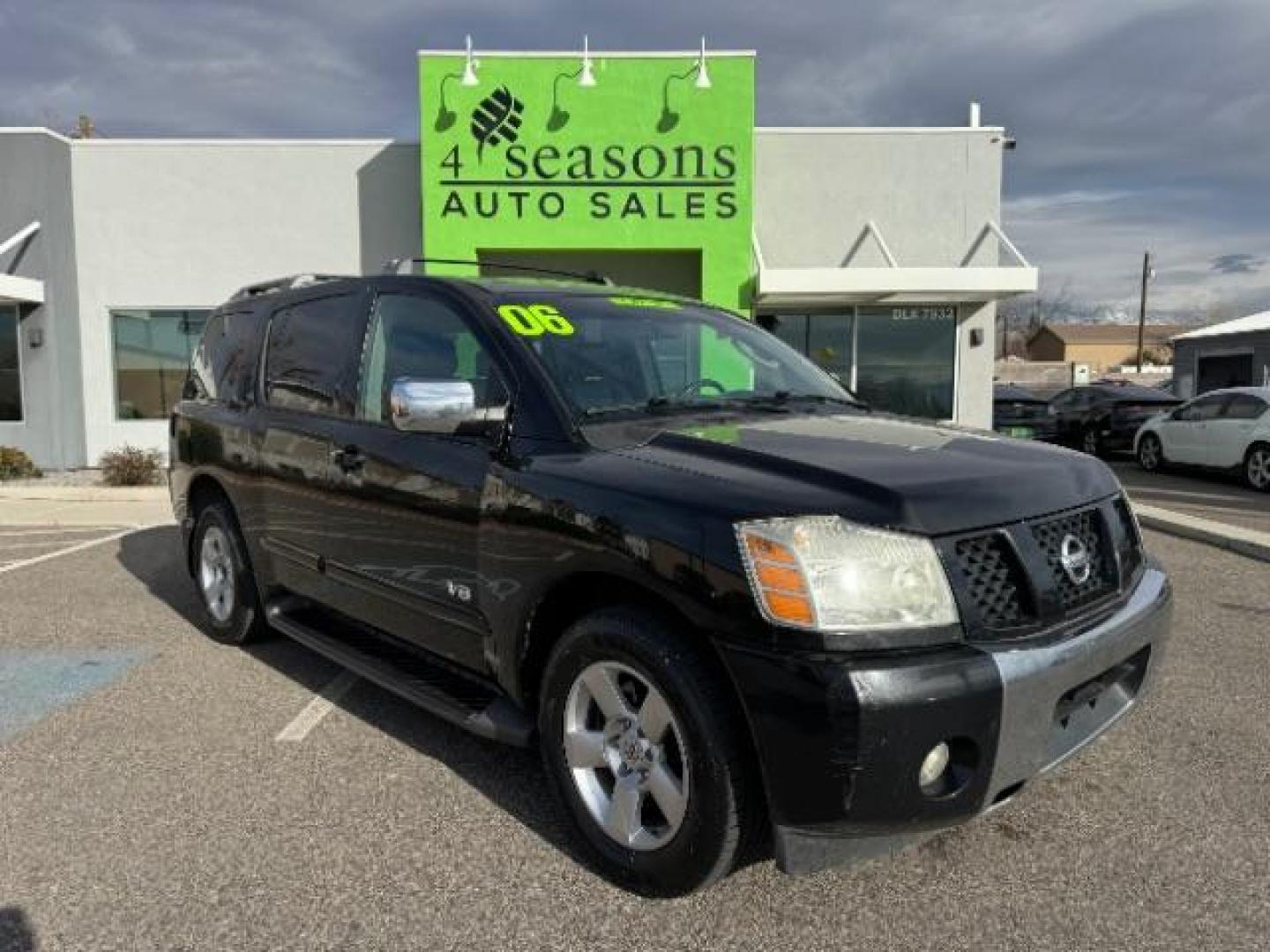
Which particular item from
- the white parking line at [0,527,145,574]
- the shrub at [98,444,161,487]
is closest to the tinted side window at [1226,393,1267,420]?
the white parking line at [0,527,145,574]

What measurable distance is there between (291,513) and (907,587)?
123 inches

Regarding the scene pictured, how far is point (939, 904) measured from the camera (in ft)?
9.18

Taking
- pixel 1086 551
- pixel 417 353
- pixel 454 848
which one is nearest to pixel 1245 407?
pixel 1086 551

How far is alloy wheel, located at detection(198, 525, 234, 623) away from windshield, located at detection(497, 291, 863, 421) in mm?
2716

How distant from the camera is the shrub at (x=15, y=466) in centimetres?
1398

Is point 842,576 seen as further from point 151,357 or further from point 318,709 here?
point 151,357

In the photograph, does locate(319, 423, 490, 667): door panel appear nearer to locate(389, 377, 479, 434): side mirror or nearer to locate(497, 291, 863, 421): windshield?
locate(389, 377, 479, 434): side mirror

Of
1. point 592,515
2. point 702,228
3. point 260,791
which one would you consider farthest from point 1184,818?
point 702,228

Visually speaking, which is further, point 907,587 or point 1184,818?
point 1184,818

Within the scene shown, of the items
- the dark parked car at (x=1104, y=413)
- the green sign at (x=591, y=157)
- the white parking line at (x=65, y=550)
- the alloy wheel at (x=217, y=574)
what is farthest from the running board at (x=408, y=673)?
the dark parked car at (x=1104, y=413)

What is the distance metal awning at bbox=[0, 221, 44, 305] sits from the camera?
46.0 ft

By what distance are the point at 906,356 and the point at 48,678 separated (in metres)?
13.6

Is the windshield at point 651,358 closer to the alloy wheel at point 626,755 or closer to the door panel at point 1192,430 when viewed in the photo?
the alloy wheel at point 626,755

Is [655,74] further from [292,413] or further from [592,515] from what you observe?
[592,515]
